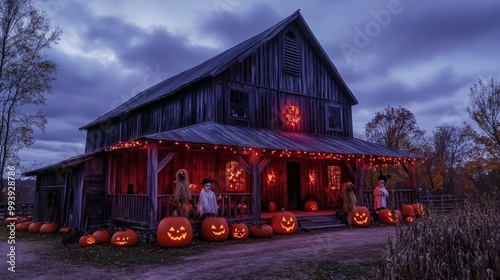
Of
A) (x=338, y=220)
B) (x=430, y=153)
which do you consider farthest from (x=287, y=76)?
(x=430, y=153)

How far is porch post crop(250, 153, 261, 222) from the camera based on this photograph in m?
13.2

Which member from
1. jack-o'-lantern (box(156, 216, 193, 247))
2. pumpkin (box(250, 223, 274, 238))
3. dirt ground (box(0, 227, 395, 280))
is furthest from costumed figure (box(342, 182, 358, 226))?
jack-o'-lantern (box(156, 216, 193, 247))

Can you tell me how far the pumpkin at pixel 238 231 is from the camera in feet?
37.8

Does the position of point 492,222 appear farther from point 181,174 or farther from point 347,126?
point 347,126

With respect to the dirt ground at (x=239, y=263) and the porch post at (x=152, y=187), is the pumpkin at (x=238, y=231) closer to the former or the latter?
the dirt ground at (x=239, y=263)

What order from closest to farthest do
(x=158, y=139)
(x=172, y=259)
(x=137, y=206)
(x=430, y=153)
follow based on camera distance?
(x=172, y=259), (x=158, y=139), (x=137, y=206), (x=430, y=153)

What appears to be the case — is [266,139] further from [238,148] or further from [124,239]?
[124,239]

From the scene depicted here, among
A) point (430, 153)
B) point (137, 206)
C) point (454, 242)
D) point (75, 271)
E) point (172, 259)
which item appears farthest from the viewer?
point (430, 153)

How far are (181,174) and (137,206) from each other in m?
2.05

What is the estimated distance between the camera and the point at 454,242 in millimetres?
4176

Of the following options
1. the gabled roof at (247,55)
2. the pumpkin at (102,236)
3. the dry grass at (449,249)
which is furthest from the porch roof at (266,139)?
the dry grass at (449,249)

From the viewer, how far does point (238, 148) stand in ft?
41.3

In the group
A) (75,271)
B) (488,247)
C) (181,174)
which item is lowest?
(75,271)

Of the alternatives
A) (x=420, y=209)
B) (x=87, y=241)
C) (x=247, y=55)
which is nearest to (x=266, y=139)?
(x=247, y=55)
